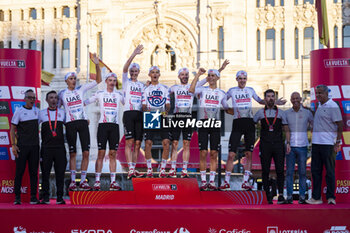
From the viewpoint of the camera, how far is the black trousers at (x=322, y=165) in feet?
31.3

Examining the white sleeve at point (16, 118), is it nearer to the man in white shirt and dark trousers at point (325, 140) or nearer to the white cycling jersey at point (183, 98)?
the white cycling jersey at point (183, 98)

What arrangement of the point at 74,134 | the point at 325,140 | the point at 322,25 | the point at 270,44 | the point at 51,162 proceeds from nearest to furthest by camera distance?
the point at 325,140
the point at 51,162
the point at 74,134
the point at 322,25
the point at 270,44

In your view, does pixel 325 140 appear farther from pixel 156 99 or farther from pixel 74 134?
pixel 74 134

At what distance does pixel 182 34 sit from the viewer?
41.4m

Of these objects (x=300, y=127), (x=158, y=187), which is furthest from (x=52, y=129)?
(x=300, y=127)

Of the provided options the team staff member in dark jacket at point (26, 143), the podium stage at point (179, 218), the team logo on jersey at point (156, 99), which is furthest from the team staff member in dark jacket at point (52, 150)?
the team logo on jersey at point (156, 99)

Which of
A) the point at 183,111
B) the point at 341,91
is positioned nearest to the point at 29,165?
the point at 183,111

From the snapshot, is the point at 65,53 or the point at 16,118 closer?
the point at 16,118

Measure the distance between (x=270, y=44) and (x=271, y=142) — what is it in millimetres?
31482

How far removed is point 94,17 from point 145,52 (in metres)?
4.76

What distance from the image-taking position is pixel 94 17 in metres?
41.2

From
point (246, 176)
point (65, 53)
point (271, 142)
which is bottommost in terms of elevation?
point (246, 176)

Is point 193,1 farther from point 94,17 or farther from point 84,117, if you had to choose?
point 84,117

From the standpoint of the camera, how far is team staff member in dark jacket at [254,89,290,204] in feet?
32.4
